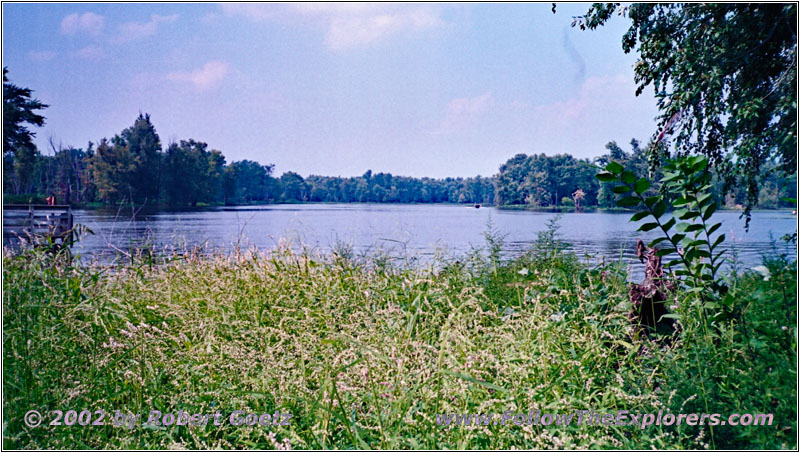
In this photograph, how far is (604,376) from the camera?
6.99ft

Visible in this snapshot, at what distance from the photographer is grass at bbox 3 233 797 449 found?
1.84 meters

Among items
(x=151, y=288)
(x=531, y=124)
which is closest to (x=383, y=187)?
(x=531, y=124)

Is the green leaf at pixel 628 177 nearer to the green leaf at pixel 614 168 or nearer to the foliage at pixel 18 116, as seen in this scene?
the green leaf at pixel 614 168

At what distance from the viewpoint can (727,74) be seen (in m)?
2.86

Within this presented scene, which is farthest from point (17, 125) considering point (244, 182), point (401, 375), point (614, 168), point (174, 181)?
point (244, 182)

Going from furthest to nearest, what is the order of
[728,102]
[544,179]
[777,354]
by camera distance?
[544,179], [728,102], [777,354]

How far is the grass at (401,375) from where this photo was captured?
184 cm

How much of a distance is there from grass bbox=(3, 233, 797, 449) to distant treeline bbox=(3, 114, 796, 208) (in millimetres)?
770

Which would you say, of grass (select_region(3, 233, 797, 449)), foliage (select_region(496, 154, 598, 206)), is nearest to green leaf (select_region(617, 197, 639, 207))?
grass (select_region(3, 233, 797, 449))

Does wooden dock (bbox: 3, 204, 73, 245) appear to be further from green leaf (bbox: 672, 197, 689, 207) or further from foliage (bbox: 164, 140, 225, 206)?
foliage (bbox: 164, 140, 225, 206)

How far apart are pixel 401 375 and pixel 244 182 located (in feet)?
45.7

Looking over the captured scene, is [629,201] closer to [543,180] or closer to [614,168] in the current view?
[614,168]

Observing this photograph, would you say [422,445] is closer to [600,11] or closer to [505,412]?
[505,412]

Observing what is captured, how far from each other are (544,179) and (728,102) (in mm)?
6234
